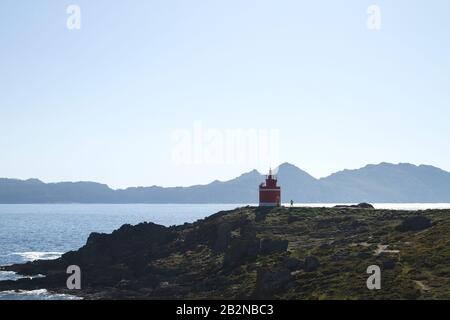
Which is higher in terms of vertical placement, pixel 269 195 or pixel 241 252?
pixel 269 195

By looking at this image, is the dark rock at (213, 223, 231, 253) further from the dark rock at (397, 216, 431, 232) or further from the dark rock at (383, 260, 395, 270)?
the dark rock at (383, 260, 395, 270)

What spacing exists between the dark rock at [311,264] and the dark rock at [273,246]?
11.1 meters

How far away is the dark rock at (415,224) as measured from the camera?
247 feet

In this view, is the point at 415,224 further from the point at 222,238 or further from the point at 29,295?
the point at 29,295

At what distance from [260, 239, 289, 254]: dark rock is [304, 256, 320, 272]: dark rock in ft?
36.5

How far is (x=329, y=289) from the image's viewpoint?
53656 millimetres

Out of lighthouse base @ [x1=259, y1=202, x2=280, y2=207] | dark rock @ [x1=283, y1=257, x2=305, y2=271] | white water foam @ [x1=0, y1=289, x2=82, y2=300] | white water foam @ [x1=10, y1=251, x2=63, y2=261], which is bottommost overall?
white water foam @ [x1=10, y1=251, x2=63, y2=261]

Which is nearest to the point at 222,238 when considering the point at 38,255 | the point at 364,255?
the point at 364,255

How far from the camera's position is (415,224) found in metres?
75.9

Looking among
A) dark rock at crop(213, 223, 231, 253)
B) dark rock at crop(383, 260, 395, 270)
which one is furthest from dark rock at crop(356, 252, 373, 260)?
dark rock at crop(213, 223, 231, 253)

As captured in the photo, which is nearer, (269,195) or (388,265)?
(388,265)

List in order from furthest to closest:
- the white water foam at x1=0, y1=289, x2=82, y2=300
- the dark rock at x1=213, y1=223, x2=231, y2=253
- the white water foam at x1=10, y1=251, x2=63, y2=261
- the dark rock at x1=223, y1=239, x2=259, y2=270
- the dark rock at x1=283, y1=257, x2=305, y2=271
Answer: the white water foam at x1=10, y1=251, x2=63, y2=261
the dark rock at x1=213, y1=223, x2=231, y2=253
the white water foam at x1=0, y1=289, x2=82, y2=300
the dark rock at x1=223, y1=239, x2=259, y2=270
the dark rock at x1=283, y1=257, x2=305, y2=271

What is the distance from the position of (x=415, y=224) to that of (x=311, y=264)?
22187mm

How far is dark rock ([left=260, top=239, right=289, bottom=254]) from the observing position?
73500 millimetres
